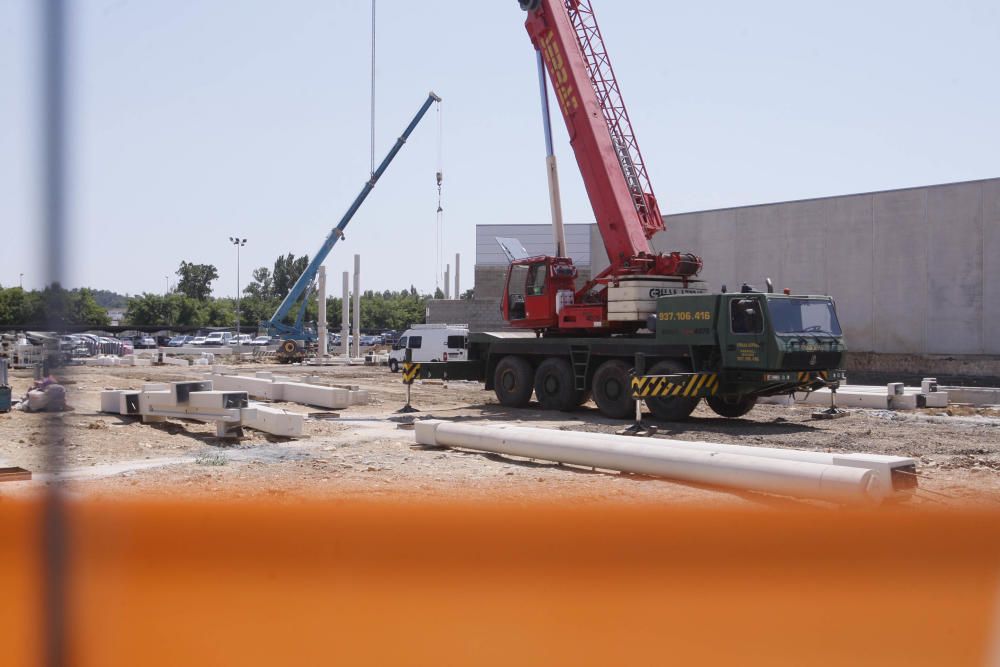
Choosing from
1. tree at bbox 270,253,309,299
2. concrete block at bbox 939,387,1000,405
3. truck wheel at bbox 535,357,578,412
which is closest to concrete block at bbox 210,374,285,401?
truck wheel at bbox 535,357,578,412

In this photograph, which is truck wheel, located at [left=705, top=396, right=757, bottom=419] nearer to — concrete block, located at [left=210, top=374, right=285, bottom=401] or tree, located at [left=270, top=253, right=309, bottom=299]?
concrete block, located at [left=210, top=374, right=285, bottom=401]

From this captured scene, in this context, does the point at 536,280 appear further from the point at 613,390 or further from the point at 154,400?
the point at 154,400

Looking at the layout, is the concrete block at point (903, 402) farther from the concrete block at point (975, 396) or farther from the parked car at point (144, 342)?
the parked car at point (144, 342)

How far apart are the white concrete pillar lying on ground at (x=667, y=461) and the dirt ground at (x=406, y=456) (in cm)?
18

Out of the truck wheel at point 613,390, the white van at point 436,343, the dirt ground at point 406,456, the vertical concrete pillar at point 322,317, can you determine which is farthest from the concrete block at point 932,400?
the vertical concrete pillar at point 322,317

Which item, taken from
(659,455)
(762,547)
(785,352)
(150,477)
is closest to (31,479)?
(150,477)

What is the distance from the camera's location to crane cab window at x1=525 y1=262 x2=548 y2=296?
19.0 m

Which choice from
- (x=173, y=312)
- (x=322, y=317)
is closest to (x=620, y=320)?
(x=322, y=317)

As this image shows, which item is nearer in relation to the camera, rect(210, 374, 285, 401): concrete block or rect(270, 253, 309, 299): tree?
rect(210, 374, 285, 401): concrete block

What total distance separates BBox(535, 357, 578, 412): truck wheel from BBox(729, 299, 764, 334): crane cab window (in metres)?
4.25

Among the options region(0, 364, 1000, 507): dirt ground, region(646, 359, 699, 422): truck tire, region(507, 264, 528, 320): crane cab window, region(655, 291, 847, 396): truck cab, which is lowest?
region(0, 364, 1000, 507): dirt ground

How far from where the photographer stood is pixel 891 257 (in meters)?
33.6

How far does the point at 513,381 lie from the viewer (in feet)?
64.3

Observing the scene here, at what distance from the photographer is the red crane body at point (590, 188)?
18094 millimetres
